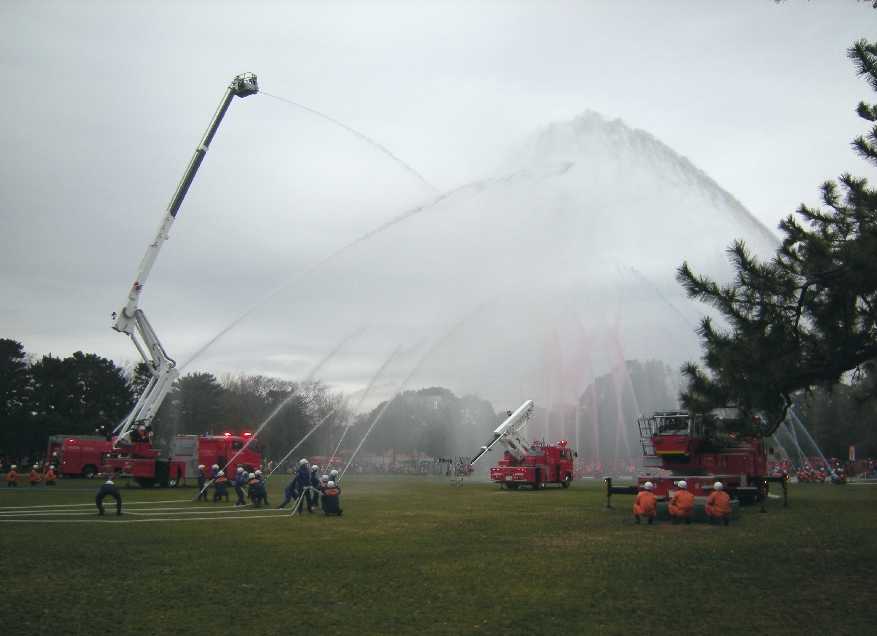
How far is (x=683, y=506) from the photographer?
2223 cm

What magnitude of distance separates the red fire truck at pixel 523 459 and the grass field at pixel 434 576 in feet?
63.8

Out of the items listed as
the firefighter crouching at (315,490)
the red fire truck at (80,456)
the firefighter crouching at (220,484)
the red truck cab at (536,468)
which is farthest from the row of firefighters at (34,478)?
the red truck cab at (536,468)

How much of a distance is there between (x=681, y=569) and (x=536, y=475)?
29.3 m

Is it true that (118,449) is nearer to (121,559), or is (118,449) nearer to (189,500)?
(189,500)

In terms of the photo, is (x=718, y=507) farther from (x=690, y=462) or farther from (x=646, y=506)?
(x=690, y=462)

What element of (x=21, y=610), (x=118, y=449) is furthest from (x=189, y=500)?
(x=21, y=610)

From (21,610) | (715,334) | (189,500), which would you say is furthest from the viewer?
(189,500)

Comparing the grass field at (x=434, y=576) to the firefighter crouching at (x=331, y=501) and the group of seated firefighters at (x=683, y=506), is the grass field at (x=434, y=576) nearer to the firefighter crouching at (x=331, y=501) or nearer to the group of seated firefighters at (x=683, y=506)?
the group of seated firefighters at (x=683, y=506)

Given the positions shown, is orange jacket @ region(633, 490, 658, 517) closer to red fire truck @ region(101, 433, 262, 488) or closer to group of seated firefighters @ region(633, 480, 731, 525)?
group of seated firefighters @ region(633, 480, 731, 525)

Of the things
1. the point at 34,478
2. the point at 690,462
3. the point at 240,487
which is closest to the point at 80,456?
the point at 34,478

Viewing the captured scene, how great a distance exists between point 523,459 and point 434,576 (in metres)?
30.8

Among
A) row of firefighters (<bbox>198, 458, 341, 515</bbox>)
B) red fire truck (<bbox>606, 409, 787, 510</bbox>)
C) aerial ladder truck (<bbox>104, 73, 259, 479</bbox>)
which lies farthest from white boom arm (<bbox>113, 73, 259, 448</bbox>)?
red fire truck (<bbox>606, 409, 787, 510</bbox>)

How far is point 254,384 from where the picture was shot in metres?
117

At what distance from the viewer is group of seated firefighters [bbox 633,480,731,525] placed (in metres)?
21.7
